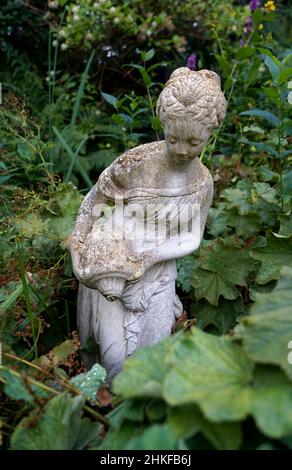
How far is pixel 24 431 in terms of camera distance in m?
1.45

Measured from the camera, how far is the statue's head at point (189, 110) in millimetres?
1971

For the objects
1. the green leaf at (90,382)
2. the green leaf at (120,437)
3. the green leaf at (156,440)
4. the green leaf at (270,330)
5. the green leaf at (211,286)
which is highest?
the green leaf at (270,330)

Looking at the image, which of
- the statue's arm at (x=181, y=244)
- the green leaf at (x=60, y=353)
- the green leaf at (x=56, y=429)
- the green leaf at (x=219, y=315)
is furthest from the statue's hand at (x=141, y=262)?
the green leaf at (x=56, y=429)

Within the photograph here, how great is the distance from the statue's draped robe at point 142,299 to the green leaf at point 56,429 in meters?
0.79

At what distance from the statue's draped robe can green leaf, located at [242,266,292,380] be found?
0.92 m

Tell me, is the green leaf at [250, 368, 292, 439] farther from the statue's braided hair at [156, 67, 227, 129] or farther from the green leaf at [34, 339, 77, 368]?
the statue's braided hair at [156, 67, 227, 129]

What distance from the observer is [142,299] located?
7.73 ft

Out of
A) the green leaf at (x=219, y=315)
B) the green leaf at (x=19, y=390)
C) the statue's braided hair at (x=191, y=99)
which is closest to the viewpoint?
the green leaf at (x=19, y=390)

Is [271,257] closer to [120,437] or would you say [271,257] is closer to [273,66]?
[273,66]

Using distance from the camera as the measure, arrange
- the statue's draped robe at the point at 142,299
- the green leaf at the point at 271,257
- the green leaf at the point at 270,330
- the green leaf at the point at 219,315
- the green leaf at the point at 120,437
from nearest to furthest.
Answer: the green leaf at the point at 270,330 < the green leaf at the point at 120,437 < the statue's draped robe at the point at 142,299 < the green leaf at the point at 271,257 < the green leaf at the point at 219,315

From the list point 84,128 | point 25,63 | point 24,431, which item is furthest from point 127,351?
point 25,63

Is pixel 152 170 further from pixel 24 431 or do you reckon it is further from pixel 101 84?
pixel 101 84

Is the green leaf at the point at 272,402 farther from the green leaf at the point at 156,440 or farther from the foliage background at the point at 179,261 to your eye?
the green leaf at the point at 156,440

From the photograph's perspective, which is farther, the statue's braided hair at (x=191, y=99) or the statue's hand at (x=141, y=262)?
the statue's hand at (x=141, y=262)
